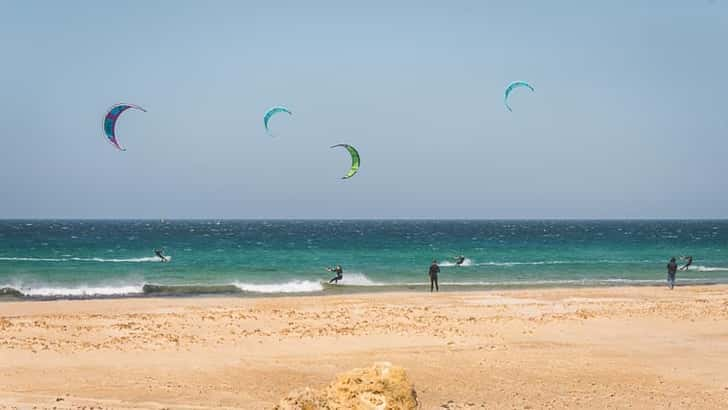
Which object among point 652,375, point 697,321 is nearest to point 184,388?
point 652,375

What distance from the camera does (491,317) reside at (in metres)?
17.5

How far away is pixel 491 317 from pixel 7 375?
1026 cm

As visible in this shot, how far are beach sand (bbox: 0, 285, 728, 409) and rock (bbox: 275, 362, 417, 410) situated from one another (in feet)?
11.4

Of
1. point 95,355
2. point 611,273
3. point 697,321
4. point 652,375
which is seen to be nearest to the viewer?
point 652,375

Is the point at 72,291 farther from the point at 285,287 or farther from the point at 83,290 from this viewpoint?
the point at 285,287

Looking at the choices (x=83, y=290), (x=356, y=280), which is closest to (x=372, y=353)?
(x=83, y=290)

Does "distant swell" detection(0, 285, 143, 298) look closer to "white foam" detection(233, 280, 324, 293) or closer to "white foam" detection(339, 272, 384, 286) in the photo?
"white foam" detection(233, 280, 324, 293)

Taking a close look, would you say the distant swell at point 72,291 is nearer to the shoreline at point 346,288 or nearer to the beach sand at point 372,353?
the shoreline at point 346,288

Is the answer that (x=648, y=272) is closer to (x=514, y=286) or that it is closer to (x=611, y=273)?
(x=611, y=273)

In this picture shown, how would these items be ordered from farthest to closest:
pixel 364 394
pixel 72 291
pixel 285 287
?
pixel 285 287
pixel 72 291
pixel 364 394

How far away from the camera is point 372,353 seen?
13.3 meters

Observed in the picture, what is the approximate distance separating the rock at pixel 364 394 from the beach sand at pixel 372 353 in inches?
137

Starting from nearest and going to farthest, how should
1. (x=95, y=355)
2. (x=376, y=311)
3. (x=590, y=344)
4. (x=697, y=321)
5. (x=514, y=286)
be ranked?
1. (x=95, y=355)
2. (x=590, y=344)
3. (x=697, y=321)
4. (x=376, y=311)
5. (x=514, y=286)

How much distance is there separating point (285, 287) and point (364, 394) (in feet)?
81.7
